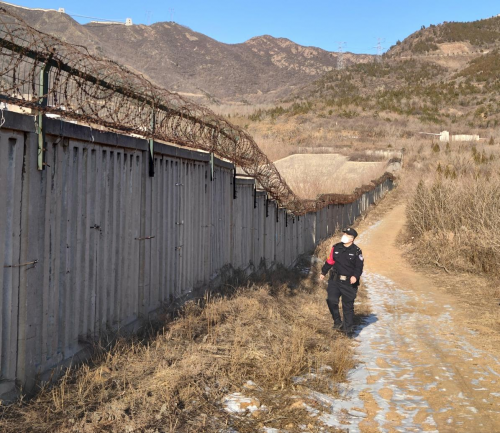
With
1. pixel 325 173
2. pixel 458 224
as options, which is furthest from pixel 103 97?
pixel 325 173

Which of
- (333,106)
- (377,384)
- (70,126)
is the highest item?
(333,106)

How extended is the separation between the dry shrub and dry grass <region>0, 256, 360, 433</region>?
7.07 meters

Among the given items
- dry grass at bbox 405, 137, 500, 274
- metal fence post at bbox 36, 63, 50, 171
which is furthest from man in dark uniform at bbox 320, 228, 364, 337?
dry grass at bbox 405, 137, 500, 274

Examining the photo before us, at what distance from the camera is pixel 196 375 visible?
16.6 ft

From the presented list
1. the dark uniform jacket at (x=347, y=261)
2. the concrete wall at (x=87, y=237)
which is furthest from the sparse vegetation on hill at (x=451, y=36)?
the concrete wall at (x=87, y=237)

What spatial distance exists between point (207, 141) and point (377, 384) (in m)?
4.61

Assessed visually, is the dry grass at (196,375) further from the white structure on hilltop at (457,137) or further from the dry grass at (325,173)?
the white structure on hilltop at (457,137)

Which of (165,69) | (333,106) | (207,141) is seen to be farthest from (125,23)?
(207,141)

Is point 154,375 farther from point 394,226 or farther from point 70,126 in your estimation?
point 394,226

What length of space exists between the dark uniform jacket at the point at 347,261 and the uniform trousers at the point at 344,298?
147 millimetres

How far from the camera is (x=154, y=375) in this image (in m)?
4.84

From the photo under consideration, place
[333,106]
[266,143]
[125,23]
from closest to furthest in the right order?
[266,143]
[333,106]
[125,23]

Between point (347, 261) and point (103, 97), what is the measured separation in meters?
4.39

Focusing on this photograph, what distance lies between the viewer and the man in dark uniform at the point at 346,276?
8.24 metres
